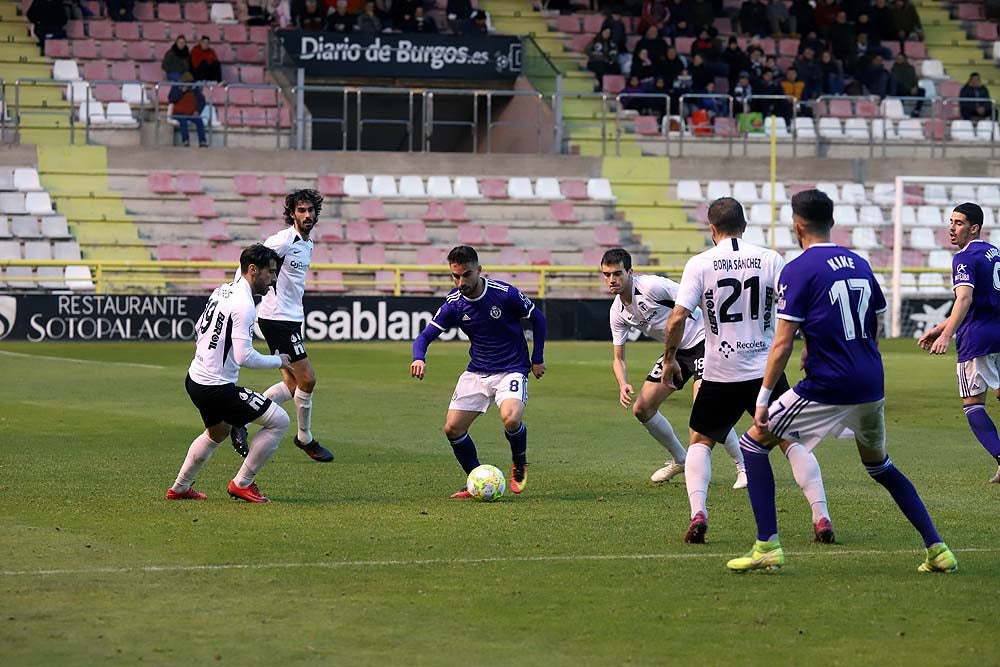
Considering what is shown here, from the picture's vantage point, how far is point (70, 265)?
28484 millimetres

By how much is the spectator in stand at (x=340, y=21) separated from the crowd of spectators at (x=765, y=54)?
5398 mm

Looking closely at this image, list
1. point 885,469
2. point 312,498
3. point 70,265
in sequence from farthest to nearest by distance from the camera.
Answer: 1. point 70,265
2. point 312,498
3. point 885,469

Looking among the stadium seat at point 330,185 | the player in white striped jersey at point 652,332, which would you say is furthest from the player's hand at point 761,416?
the stadium seat at point 330,185

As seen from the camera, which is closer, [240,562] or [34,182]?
[240,562]

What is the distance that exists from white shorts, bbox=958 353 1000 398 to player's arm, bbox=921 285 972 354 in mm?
458

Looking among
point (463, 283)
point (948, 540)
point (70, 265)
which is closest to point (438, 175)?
point (70, 265)

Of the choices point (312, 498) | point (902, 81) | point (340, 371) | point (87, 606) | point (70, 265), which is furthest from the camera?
point (902, 81)

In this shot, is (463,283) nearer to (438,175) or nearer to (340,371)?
(340,371)

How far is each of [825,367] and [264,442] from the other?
13.2ft

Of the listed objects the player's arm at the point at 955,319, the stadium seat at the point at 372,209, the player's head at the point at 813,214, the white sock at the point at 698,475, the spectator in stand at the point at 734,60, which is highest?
the spectator in stand at the point at 734,60

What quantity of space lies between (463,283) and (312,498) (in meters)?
1.75

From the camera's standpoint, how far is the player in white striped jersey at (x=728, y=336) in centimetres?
819

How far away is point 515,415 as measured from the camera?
1042 cm

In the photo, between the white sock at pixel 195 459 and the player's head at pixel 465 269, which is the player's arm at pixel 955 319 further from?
the white sock at pixel 195 459
